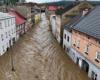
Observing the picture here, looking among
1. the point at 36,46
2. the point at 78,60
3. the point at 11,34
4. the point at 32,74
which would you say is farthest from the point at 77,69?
the point at 11,34

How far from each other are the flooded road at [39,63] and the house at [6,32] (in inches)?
51.5

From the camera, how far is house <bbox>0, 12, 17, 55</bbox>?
4241 centimetres

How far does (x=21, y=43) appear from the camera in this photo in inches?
2082

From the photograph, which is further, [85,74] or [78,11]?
[78,11]

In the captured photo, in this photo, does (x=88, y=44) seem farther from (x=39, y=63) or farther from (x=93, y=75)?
(x=39, y=63)

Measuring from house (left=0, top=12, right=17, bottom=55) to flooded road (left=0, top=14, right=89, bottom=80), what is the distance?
4.29 feet

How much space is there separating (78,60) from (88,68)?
404 centimetres

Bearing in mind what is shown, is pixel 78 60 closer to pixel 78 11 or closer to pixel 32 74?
pixel 32 74

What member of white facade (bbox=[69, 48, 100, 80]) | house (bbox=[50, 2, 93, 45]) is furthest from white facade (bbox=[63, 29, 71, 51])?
house (bbox=[50, 2, 93, 45])

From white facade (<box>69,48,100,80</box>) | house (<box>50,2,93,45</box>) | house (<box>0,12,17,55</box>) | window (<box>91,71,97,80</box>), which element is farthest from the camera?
house (<box>50,2,93,45</box>)

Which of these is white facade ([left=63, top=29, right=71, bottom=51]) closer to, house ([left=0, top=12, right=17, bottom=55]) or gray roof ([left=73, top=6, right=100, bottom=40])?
gray roof ([left=73, top=6, right=100, bottom=40])

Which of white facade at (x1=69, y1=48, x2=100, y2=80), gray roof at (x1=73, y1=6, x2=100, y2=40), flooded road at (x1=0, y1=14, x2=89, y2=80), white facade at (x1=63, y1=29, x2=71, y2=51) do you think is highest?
gray roof at (x1=73, y1=6, x2=100, y2=40)

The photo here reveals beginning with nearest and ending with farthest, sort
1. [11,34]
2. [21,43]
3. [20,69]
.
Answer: [20,69] → [11,34] → [21,43]

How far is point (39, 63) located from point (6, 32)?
11.8 metres
